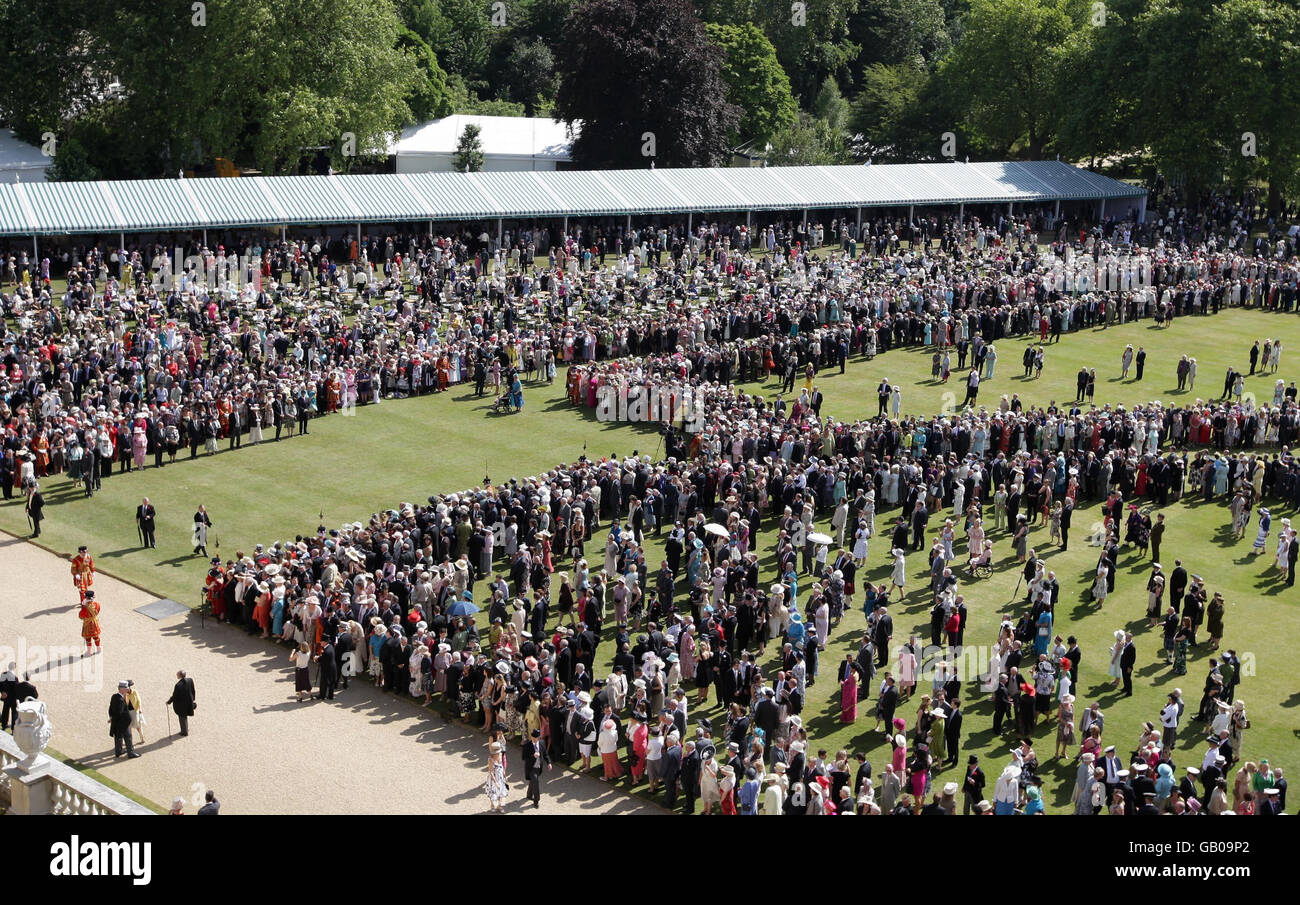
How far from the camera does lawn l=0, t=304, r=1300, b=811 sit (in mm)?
22609

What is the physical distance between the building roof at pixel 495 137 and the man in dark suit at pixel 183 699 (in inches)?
2105

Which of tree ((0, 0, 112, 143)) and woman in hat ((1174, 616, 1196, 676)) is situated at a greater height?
tree ((0, 0, 112, 143))

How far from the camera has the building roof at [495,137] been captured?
238 ft

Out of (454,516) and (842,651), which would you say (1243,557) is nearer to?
(842,651)

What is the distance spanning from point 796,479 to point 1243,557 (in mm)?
8673

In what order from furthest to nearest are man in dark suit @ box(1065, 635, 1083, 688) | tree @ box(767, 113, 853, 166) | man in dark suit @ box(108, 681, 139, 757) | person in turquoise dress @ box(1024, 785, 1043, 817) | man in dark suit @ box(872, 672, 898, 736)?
tree @ box(767, 113, 853, 166), man in dark suit @ box(1065, 635, 1083, 688), man in dark suit @ box(872, 672, 898, 736), man in dark suit @ box(108, 681, 139, 757), person in turquoise dress @ box(1024, 785, 1043, 817)

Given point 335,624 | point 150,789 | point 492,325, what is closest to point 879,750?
point 335,624

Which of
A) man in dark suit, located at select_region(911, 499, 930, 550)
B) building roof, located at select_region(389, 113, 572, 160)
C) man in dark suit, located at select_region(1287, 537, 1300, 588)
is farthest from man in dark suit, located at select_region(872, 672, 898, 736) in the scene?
building roof, located at select_region(389, 113, 572, 160)

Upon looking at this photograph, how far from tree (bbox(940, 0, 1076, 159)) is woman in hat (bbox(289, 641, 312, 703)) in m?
55.3

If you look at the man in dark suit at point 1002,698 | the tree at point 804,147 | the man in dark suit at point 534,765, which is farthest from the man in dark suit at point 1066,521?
the tree at point 804,147

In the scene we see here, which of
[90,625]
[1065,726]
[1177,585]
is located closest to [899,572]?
[1177,585]

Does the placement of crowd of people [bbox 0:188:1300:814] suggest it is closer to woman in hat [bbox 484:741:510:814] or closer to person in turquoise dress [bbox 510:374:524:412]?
woman in hat [bbox 484:741:510:814]

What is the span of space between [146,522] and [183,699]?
865cm

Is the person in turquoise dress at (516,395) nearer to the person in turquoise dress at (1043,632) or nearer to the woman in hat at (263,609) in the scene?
the woman in hat at (263,609)
